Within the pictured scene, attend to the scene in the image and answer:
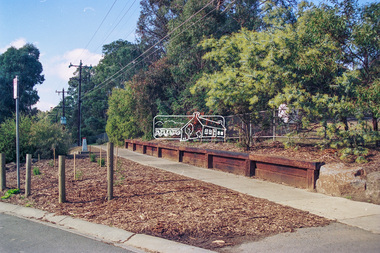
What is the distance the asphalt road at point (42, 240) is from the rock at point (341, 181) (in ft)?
17.0

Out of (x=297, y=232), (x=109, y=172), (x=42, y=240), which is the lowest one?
(x=42, y=240)

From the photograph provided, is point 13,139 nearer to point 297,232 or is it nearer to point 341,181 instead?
point 341,181

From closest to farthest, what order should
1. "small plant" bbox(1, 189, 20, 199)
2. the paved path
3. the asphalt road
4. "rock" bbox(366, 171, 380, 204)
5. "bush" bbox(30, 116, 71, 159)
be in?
the asphalt road → the paved path → "rock" bbox(366, 171, 380, 204) → "small plant" bbox(1, 189, 20, 199) → "bush" bbox(30, 116, 71, 159)

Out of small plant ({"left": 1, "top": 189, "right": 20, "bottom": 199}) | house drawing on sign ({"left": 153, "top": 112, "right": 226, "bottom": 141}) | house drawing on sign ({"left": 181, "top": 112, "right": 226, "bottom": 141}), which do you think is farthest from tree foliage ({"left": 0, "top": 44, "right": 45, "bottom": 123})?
small plant ({"left": 1, "top": 189, "right": 20, "bottom": 199})

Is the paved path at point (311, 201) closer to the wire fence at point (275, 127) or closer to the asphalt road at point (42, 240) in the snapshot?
the wire fence at point (275, 127)

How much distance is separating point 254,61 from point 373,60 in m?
3.49

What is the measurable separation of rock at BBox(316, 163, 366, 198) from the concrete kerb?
4.42m

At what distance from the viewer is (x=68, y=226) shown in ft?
20.7

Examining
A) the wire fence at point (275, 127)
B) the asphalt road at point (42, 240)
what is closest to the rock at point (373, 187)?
the wire fence at point (275, 127)

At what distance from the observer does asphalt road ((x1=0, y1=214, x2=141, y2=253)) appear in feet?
16.8

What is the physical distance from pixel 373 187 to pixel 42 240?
6.53m

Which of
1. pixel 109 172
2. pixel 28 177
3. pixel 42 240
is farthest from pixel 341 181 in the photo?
pixel 28 177

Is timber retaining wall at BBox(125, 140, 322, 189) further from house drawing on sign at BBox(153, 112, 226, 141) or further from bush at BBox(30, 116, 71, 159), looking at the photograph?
bush at BBox(30, 116, 71, 159)

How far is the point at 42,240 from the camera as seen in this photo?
5.54 metres
